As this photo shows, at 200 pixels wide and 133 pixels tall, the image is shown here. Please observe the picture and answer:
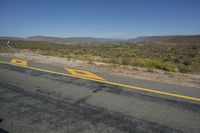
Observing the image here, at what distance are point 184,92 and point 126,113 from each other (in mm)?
2703

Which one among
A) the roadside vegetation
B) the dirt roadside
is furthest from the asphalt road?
the roadside vegetation

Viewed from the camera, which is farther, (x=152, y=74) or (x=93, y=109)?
(x=152, y=74)

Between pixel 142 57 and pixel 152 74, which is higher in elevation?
pixel 152 74

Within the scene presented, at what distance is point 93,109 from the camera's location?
340 centimetres

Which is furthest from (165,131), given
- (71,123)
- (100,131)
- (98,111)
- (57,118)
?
(57,118)

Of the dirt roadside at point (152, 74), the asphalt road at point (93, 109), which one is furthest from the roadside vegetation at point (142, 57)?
the asphalt road at point (93, 109)

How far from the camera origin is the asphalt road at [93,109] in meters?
2.72

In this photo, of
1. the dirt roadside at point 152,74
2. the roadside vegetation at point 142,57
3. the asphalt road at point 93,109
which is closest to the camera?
the asphalt road at point 93,109

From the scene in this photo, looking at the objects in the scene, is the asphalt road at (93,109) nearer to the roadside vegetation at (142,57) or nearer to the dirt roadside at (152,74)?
the dirt roadside at (152,74)

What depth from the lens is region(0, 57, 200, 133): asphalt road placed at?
2725mm

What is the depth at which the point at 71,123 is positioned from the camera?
111 inches

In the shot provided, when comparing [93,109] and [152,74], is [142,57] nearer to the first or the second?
[152,74]

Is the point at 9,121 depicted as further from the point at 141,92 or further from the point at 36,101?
the point at 141,92

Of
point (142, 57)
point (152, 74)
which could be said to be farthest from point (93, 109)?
point (142, 57)
